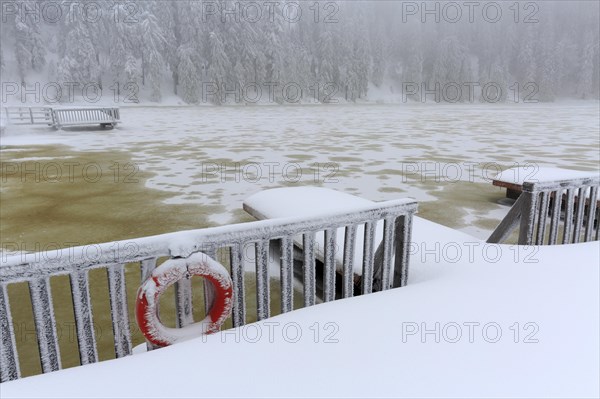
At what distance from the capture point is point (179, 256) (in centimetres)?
267

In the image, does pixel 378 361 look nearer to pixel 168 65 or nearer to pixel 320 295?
pixel 320 295

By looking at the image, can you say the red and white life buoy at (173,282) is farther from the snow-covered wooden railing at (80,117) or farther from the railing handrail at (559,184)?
the snow-covered wooden railing at (80,117)

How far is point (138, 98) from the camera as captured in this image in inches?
2024

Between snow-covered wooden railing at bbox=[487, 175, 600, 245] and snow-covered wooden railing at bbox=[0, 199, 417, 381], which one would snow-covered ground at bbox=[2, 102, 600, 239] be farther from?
snow-covered wooden railing at bbox=[0, 199, 417, 381]

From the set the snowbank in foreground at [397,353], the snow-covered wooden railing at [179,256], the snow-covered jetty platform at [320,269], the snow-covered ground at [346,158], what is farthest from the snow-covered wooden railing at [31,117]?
the snowbank in foreground at [397,353]

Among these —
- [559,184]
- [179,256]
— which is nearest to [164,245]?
[179,256]

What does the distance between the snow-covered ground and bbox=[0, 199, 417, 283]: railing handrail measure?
391 centimetres

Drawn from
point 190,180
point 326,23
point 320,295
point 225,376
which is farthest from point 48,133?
point 326,23

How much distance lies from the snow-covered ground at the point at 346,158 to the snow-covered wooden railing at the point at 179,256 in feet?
11.3

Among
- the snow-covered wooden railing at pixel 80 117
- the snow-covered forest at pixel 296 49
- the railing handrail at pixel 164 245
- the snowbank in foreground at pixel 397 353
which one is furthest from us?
the snow-covered forest at pixel 296 49

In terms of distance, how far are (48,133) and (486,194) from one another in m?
19.3

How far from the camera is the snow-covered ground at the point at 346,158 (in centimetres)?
852

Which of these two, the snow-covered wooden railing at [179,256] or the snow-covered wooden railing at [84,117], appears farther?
the snow-covered wooden railing at [84,117]

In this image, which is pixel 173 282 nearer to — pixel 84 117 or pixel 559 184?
pixel 559 184
